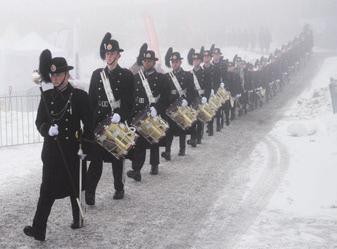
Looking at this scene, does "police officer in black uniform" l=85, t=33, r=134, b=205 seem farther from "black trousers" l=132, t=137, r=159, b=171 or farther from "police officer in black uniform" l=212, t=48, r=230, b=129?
"police officer in black uniform" l=212, t=48, r=230, b=129

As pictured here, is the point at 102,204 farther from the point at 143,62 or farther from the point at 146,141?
the point at 143,62

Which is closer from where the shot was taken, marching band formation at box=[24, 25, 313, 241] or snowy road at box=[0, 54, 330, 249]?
marching band formation at box=[24, 25, 313, 241]

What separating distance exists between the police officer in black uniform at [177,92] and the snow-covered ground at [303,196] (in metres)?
1.78

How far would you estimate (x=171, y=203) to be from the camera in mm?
7848

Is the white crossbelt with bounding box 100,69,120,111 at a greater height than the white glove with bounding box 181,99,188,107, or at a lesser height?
greater

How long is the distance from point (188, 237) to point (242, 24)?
61.5 m

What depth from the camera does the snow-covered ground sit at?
6266 mm

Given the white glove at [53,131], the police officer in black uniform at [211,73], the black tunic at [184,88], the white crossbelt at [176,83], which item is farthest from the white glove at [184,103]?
the white glove at [53,131]

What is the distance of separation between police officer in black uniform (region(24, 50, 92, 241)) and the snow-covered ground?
2159 millimetres

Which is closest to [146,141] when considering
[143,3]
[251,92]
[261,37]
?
[251,92]

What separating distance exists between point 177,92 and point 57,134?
17.6 ft

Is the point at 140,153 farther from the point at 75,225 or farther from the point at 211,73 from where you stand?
the point at 211,73

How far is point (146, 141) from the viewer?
8883mm

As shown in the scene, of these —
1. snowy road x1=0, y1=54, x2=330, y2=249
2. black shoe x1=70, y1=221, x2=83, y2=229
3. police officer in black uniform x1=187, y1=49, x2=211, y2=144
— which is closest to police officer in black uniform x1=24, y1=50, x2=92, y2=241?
snowy road x1=0, y1=54, x2=330, y2=249
